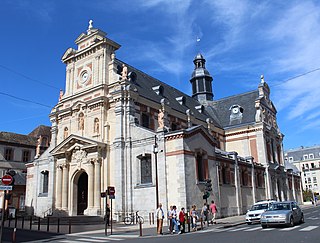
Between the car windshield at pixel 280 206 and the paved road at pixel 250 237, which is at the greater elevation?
the car windshield at pixel 280 206

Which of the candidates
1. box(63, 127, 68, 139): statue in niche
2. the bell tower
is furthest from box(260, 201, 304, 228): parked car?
box(63, 127, 68, 139): statue in niche

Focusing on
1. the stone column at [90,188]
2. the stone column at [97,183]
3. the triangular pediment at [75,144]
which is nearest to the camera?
the stone column at [97,183]

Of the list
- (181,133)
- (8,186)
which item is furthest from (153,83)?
(8,186)

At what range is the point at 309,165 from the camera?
83188 mm

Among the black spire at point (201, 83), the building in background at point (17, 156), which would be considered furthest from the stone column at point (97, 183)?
the black spire at point (201, 83)

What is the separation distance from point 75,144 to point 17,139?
75.5ft

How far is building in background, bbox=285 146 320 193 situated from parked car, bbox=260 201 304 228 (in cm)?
6952

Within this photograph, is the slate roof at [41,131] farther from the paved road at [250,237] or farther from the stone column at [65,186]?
the paved road at [250,237]

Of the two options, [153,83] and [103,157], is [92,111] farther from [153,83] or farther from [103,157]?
[153,83]

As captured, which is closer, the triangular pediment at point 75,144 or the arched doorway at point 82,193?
the triangular pediment at point 75,144

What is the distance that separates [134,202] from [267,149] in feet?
74.9

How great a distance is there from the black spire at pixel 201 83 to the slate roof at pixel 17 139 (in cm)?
2711

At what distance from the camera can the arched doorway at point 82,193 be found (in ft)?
96.9

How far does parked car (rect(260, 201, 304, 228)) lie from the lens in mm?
16094
